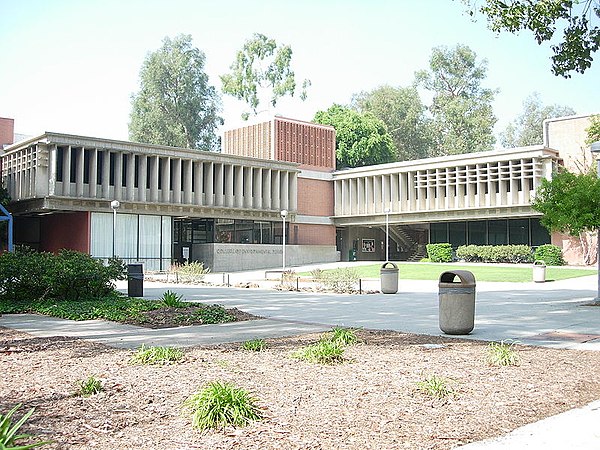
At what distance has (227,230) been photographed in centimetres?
5131

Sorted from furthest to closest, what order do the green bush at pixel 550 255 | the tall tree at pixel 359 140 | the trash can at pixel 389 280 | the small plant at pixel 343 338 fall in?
the tall tree at pixel 359 140, the green bush at pixel 550 255, the trash can at pixel 389 280, the small plant at pixel 343 338

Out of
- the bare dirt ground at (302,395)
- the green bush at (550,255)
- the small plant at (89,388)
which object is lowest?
the bare dirt ground at (302,395)

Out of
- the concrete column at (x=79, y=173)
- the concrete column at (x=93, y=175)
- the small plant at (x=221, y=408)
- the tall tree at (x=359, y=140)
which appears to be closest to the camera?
the small plant at (x=221, y=408)

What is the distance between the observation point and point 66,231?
149 ft

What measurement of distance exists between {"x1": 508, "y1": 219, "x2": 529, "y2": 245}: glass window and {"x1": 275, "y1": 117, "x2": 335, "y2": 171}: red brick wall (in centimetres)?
1783

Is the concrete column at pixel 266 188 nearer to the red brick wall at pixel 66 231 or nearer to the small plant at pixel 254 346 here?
the red brick wall at pixel 66 231

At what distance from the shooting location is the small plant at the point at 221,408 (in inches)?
213

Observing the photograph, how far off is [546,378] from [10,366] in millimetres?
6555

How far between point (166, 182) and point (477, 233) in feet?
87.8

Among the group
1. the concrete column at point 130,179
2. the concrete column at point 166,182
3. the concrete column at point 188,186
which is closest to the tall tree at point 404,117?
the concrete column at point 188,186

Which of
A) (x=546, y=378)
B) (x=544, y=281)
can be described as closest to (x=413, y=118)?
(x=544, y=281)

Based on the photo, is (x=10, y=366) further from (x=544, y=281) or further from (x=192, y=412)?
(x=544, y=281)

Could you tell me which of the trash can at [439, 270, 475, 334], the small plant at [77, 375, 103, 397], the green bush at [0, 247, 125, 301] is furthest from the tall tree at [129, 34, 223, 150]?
the small plant at [77, 375, 103, 397]

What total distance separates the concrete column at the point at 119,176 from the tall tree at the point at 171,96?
23628 mm
